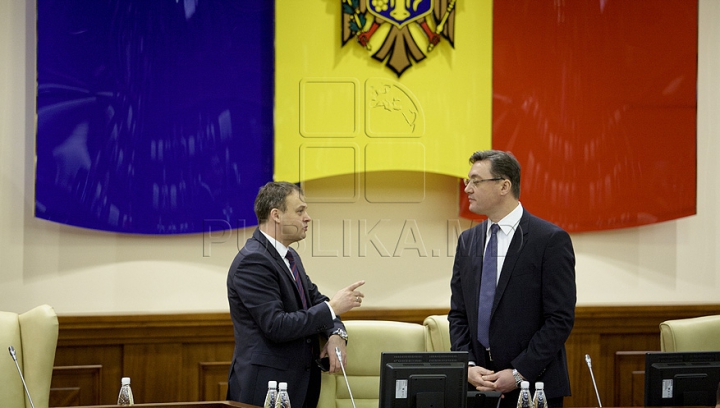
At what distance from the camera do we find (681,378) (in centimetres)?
258

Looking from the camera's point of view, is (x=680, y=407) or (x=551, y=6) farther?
(x=551, y=6)

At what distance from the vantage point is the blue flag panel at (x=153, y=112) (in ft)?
13.0

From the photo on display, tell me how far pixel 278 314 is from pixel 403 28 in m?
1.98

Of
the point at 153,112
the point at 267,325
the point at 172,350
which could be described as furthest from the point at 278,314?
the point at 153,112

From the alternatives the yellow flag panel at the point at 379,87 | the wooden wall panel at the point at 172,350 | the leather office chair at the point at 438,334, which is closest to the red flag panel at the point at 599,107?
the yellow flag panel at the point at 379,87

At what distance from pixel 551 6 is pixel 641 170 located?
1.11 metres

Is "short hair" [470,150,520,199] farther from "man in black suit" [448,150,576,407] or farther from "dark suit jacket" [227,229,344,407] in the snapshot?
"dark suit jacket" [227,229,344,407]

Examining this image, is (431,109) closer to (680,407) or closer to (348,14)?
(348,14)

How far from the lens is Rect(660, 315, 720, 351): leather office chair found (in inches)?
135

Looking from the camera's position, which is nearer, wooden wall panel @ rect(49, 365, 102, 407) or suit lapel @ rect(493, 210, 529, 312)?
suit lapel @ rect(493, 210, 529, 312)

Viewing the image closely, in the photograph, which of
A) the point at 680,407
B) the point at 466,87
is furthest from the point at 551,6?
the point at 680,407

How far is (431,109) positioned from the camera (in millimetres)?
4238

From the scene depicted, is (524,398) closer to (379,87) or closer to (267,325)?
(267,325)

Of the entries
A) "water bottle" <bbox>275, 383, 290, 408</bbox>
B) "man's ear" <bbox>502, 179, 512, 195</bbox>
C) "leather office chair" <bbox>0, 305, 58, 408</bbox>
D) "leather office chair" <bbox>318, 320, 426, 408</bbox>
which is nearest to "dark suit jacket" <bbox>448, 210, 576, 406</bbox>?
"man's ear" <bbox>502, 179, 512, 195</bbox>
